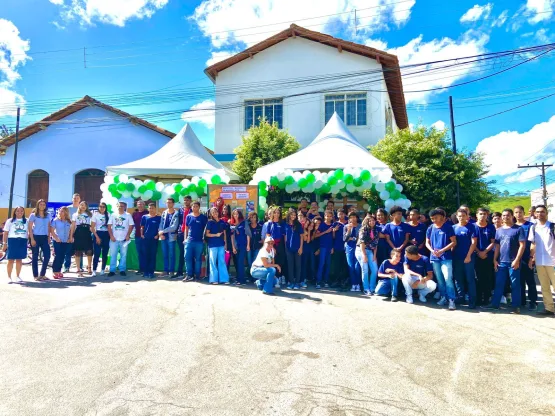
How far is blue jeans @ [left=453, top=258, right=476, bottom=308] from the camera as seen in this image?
21.2 ft

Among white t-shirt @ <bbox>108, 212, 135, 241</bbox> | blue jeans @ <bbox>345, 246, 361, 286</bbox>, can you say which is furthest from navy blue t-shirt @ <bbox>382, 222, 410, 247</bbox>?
white t-shirt @ <bbox>108, 212, 135, 241</bbox>

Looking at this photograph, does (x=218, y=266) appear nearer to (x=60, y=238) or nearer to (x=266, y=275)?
(x=266, y=275)

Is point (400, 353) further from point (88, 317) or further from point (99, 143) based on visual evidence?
point (99, 143)

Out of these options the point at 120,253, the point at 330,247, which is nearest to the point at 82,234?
the point at 120,253

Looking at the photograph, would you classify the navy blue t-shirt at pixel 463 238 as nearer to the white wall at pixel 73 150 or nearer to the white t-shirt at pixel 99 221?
the white t-shirt at pixel 99 221

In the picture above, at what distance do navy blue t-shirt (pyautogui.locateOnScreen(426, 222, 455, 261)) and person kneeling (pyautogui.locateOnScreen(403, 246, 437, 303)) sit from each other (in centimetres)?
22

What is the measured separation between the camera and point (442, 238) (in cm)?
659

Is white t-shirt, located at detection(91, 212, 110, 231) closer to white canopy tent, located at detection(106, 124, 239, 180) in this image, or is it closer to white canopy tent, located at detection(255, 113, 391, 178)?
white canopy tent, located at detection(106, 124, 239, 180)

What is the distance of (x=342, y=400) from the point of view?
3.19m

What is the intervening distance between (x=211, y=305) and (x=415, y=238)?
13.0ft

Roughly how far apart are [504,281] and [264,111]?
15295 mm

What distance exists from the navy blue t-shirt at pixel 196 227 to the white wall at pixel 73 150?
13704mm

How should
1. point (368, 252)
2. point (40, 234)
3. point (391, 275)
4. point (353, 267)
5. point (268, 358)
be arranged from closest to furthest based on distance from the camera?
point (268, 358) < point (391, 275) < point (368, 252) < point (353, 267) < point (40, 234)

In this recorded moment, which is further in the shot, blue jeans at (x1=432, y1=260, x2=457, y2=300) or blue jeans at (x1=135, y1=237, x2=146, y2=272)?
blue jeans at (x1=135, y1=237, x2=146, y2=272)
